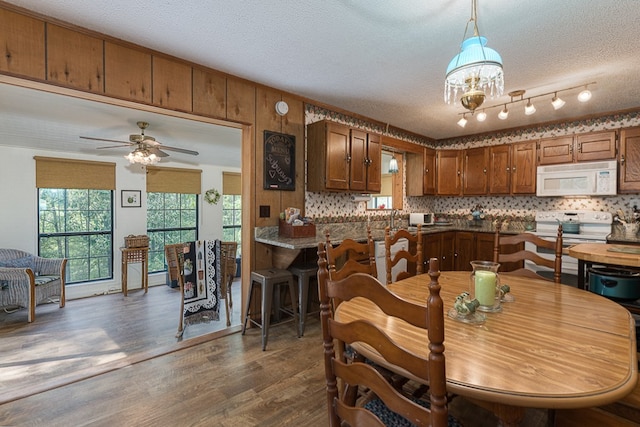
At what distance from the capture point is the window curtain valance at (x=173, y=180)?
5.37 metres

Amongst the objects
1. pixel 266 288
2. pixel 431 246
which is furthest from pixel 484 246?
pixel 266 288

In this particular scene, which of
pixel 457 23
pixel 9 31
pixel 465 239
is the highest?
pixel 457 23

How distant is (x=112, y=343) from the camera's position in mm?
2816

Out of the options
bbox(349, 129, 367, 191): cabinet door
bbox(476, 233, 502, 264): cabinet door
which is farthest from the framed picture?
bbox(476, 233, 502, 264): cabinet door

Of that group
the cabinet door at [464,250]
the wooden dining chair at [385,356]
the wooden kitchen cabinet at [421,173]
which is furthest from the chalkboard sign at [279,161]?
the cabinet door at [464,250]

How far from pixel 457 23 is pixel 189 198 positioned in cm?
534

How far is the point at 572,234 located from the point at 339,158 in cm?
308

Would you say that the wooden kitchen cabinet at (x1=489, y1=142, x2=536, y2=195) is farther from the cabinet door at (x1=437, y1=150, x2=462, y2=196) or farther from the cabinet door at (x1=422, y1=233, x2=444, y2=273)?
the cabinet door at (x1=422, y1=233, x2=444, y2=273)

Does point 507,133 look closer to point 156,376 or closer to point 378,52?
point 378,52

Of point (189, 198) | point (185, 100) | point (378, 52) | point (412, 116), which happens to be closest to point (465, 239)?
point (412, 116)

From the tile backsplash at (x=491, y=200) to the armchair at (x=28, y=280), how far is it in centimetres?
335

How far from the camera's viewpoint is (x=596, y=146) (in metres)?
3.71

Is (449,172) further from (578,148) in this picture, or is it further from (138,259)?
(138,259)

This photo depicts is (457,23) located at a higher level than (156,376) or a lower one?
higher
